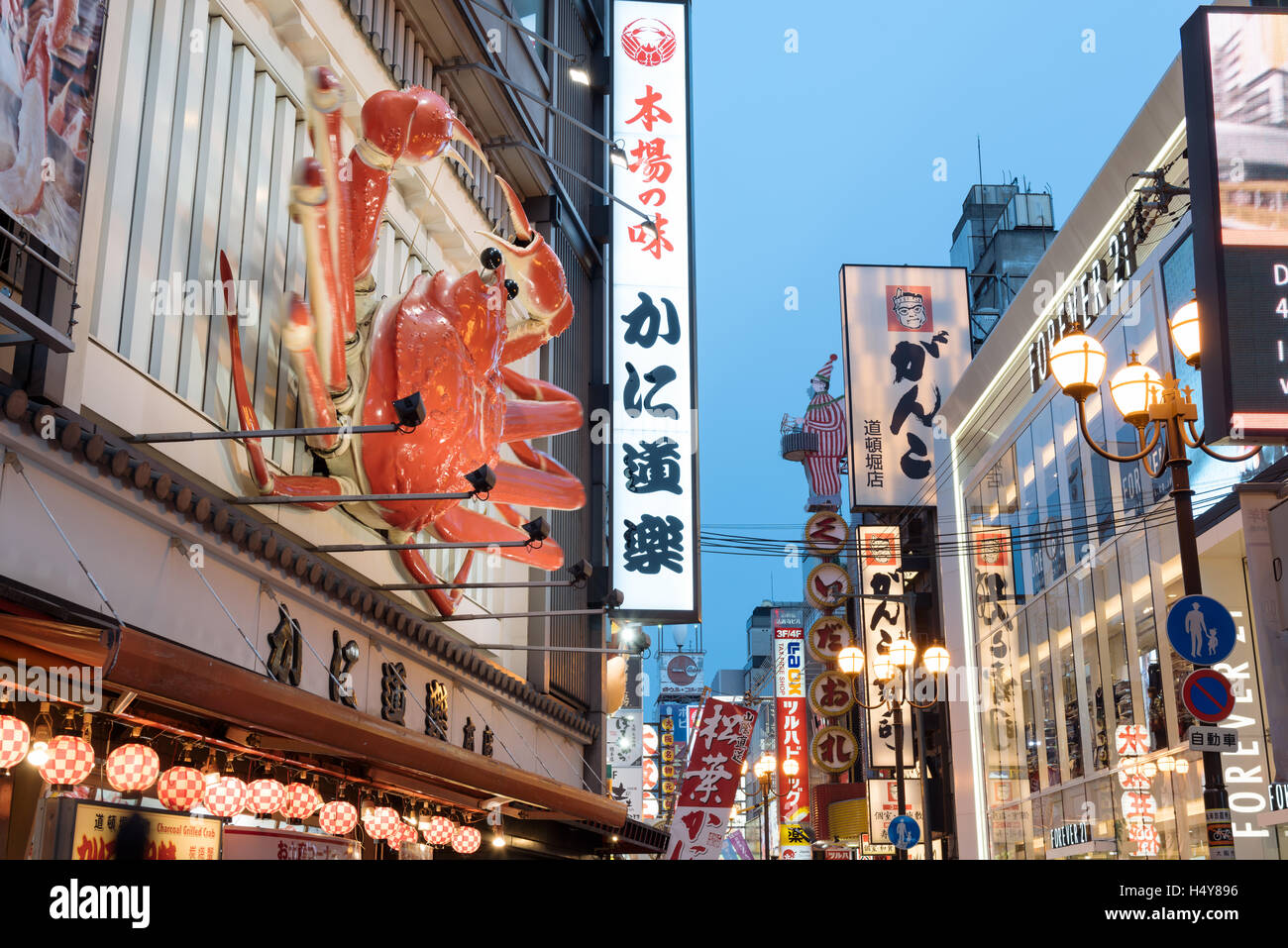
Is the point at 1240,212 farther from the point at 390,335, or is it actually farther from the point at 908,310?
the point at 908,310

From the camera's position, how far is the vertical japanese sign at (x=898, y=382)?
3494 cm

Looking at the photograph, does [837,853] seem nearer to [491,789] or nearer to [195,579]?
[491,789]

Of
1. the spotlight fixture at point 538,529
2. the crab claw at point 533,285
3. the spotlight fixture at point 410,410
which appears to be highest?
the crab claw at point 533,285

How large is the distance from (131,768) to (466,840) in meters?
7.31

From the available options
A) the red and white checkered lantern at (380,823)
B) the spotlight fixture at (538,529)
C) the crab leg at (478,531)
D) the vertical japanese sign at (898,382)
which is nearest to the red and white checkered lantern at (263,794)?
the red and white checkered lantern at (380,823)

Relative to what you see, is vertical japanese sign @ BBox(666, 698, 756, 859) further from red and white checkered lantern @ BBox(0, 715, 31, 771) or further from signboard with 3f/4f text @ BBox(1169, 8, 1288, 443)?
red and white checkered lantern @ BBox(0, 715, 31, 771)

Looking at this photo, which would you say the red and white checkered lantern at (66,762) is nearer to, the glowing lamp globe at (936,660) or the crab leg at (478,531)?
the crab leg at (478,531)

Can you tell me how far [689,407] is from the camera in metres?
21.6

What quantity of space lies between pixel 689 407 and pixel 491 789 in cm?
1098

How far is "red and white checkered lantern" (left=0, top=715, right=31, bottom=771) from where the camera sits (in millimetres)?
6590

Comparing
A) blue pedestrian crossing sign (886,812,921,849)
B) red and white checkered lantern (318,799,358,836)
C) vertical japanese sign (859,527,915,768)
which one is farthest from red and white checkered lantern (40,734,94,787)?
vertical japanese sign (859,527,915,768)

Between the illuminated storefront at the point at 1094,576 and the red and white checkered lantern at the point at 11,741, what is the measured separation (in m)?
8.77

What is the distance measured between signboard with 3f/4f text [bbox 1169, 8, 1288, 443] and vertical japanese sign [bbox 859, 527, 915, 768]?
894 inches
